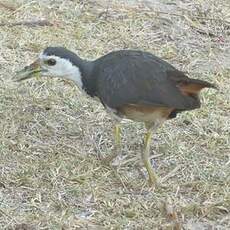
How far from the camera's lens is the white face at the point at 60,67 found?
442 cm

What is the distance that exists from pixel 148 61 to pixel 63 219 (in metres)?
0.90

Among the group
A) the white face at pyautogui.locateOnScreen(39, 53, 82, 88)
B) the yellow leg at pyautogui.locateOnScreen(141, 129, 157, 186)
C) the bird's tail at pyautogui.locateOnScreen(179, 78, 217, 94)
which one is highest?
the bird's tail at pyautogui.locateOnScreen(179, 78, 217, 94)

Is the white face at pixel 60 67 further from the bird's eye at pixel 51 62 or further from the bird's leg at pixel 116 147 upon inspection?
the bird's leg at pixel 116 147

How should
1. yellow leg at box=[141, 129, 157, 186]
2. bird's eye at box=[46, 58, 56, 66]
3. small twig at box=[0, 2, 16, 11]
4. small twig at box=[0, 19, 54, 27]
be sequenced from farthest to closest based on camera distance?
small twig at box=[0, 2, 16, 11], small twig at box=[0, 19, 54, 27], bird's eye at box=[46, 58, 56, 66], yellow leg at box=[141, 129, 157, 186]

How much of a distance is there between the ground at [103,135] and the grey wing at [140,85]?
1.50 feet

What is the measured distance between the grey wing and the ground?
1.50 feet

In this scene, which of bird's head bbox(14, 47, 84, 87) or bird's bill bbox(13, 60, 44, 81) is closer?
bird's head bbox(14, 47, 84, 87)

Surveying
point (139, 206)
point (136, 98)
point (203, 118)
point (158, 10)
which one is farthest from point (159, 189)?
point (158, 10)

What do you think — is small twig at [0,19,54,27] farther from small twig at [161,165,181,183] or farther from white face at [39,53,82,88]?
small twig at [161,165,181,183]

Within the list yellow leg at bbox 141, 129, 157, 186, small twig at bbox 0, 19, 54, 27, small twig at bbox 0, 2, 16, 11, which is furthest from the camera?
small twig at bbox 0, 2, 16, 11

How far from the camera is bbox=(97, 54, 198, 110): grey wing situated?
4.09 metres

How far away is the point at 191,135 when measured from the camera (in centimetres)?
486

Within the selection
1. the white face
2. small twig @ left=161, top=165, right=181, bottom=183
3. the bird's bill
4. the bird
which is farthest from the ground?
the white face

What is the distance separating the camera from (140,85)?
4184 millimetres
